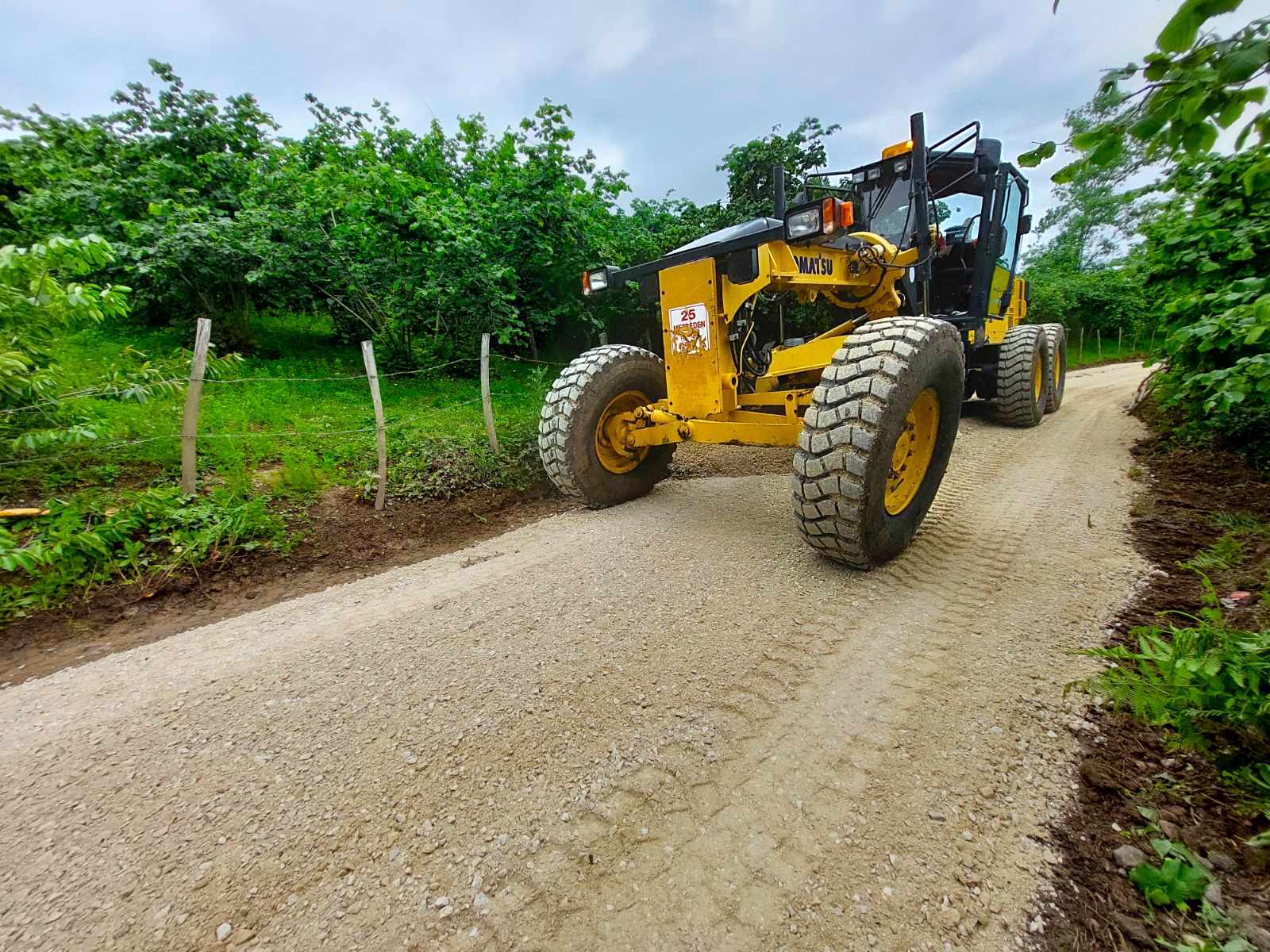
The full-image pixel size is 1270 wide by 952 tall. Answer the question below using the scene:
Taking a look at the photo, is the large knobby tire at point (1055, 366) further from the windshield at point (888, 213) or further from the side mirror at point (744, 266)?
the side mirror at point (744, 266)

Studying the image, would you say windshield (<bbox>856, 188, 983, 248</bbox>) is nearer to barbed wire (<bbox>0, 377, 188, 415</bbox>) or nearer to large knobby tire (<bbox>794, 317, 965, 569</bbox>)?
large knobby tire (<bbox>794, 317, 965, 569</bbox>)

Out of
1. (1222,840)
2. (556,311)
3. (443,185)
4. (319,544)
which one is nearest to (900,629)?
(1222,840)

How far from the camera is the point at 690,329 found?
3.67 meters

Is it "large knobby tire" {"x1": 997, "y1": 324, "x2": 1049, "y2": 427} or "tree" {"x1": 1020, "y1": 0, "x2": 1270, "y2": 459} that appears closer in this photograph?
"tree" {"x1": 1020, "y1": 0, "x2": 1270, "y2": 459}

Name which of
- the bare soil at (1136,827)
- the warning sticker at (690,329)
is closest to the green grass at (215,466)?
the warning sticker at (690,329)

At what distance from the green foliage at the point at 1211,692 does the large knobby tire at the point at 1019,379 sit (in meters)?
5.58

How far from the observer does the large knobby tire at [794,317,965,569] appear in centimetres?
257

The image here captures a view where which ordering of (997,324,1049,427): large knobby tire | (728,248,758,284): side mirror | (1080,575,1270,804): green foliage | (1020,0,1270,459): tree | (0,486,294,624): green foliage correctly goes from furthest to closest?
(997,324,1049,427): large knobby tire
(728,248,758,284): side mirror
(0,486,294,624): green foliage
(1080,575,1270,804): green foliage
(1020,0,1270,459): tree

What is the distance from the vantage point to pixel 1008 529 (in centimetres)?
346

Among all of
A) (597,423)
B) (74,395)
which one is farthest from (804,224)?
(74,395)

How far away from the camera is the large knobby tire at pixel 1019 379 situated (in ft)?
21.1

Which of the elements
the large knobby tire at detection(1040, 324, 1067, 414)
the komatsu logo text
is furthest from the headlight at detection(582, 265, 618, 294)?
the large knobby tire at detection(1040, 324, 1067, 414)

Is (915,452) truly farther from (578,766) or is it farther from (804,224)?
(578,766)

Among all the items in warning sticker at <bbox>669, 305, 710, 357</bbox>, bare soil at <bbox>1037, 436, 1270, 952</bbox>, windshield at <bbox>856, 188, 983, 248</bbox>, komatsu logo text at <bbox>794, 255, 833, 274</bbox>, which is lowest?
bare soil at <bbox>1037, 436, 1270, 952</bbox>
